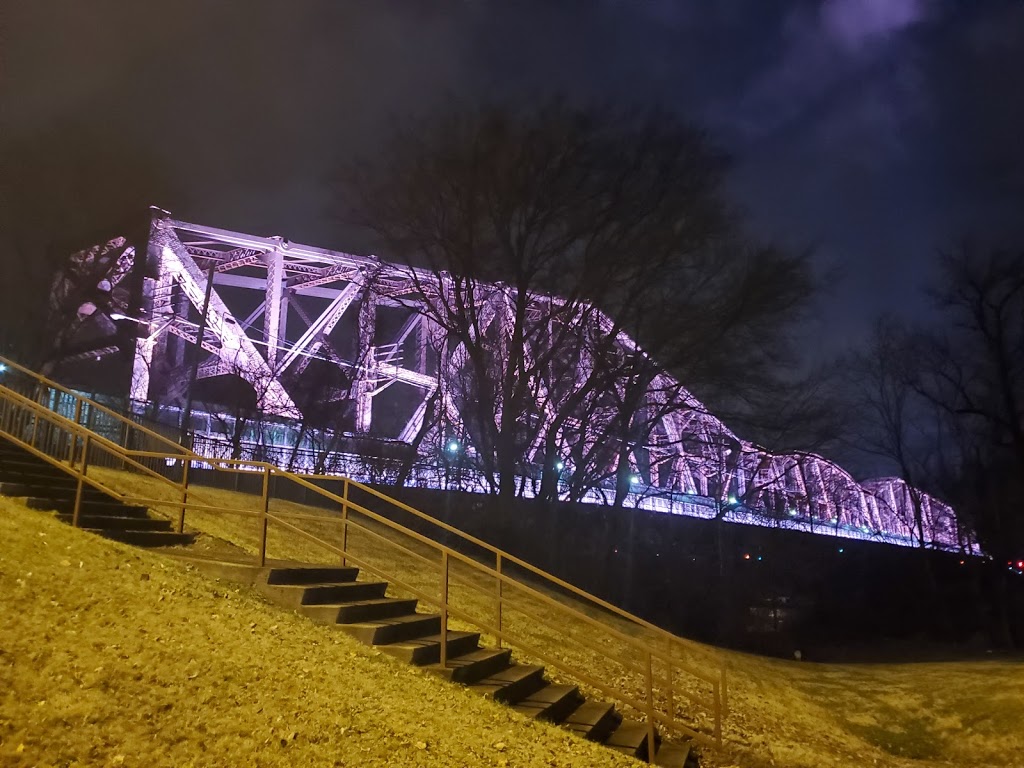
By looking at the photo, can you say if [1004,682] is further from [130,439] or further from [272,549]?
[130,439]

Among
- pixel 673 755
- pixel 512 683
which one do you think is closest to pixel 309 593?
pixel 512 683

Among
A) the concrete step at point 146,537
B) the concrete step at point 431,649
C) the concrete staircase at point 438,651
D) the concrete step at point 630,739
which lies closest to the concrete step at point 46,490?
the concrete step at point 146,537

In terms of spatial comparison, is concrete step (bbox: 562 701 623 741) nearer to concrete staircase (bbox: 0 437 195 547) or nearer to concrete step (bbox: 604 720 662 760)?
concrete step (bbox: 604 720 662 760)

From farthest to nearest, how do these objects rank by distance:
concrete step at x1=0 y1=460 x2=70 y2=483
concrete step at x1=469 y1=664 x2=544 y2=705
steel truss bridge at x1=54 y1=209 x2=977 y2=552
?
steel truss bridge at x1=54 y1=209 x2=977 y2=552 < concrete step at x1=0 y1=460 x2=70 y2=483 < concrete step at x1=469 y1=664 x2=544 y2=705

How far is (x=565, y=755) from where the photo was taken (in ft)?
21.8

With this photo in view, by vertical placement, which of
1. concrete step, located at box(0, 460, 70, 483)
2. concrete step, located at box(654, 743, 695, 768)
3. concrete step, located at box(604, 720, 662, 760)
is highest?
concrete step, located at box(0, 460, 70, 483)

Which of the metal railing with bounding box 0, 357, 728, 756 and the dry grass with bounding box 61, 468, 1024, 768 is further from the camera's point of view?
the dry grass with bounding box 61, 468, 1024, 768

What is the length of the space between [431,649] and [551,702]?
4.24ft

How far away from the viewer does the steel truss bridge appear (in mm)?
25906

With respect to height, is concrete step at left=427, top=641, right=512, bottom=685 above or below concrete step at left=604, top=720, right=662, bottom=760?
above

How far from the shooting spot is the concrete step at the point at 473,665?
25.0 ft

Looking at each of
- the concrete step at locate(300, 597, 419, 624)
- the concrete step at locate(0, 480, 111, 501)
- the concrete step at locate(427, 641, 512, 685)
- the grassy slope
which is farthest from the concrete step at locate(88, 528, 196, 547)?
the concrete step at locate(427, 641, 512, 685)

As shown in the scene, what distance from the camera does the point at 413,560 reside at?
16.8 meters

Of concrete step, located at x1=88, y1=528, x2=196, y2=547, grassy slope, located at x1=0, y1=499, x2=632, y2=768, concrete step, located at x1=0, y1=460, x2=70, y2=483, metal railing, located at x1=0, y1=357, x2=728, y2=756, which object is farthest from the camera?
concrete step, located at x1=0, y1=460, x2=70, y2=483
